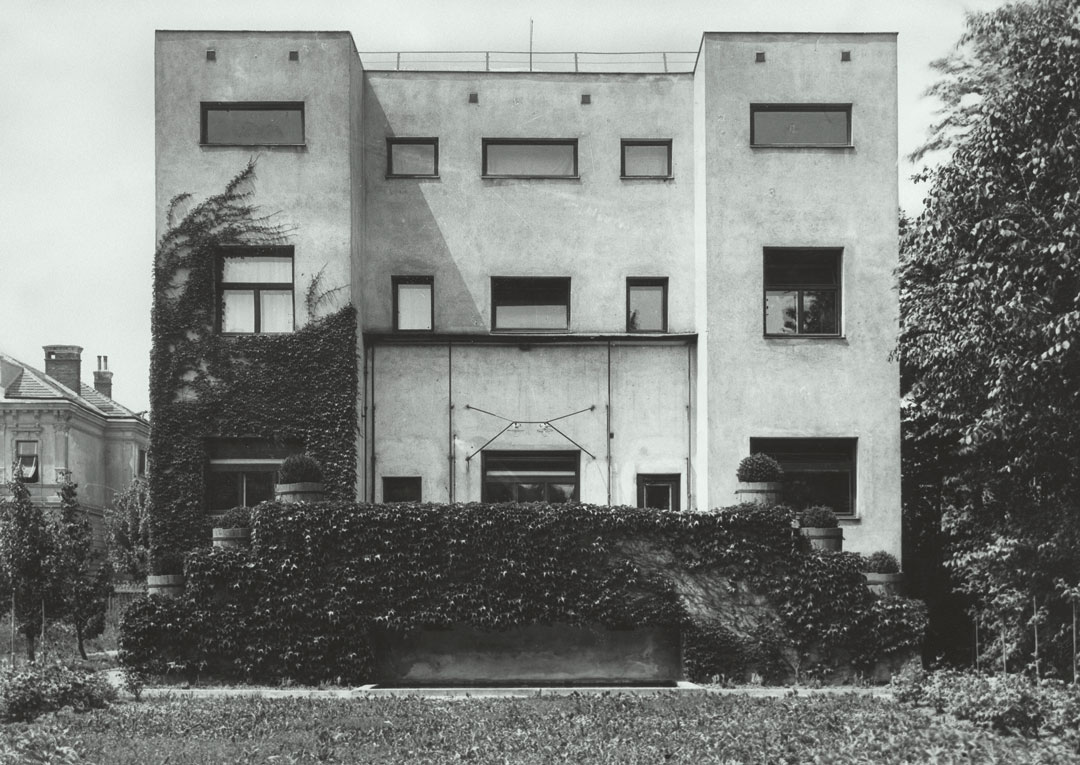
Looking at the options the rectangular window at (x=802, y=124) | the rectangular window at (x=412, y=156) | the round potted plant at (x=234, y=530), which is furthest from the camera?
the rectangular window at (x=412, y=156)

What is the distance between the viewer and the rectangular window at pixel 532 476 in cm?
2492

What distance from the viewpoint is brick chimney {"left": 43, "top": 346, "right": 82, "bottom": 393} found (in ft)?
208

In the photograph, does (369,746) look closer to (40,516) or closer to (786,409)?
(786,409)

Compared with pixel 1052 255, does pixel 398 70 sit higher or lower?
higher

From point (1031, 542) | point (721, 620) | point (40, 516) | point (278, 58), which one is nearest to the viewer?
point (721, 620)

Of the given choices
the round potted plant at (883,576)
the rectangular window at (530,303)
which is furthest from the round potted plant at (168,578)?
the round potted plant at (883,576)

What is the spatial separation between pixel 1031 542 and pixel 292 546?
44.1 feet

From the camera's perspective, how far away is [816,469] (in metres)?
24.0

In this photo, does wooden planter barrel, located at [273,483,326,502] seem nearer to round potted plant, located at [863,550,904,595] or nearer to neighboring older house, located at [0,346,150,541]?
round potted plant, located at [863,550,904,595]

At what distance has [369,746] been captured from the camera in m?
12.5

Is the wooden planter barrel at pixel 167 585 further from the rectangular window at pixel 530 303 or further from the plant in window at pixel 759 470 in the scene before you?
the plant in window at pixel 759 470

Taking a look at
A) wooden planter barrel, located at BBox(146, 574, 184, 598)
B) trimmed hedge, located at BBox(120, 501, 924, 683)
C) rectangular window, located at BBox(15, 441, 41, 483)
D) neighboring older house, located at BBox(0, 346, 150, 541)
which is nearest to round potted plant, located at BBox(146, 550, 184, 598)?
wooden planter barrel, located at BBox(146, 574, 184, 598)

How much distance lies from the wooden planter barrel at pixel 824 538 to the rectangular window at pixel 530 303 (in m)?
7.21

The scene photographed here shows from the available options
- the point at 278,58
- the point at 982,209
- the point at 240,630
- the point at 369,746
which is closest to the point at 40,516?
the point at 240,630
